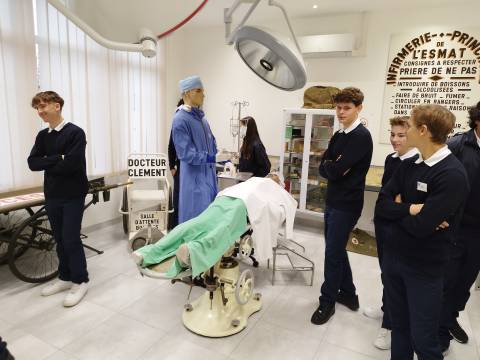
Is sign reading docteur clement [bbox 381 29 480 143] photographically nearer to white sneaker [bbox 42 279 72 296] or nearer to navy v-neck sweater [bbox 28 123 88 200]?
navy v-neck sweater [bbox 28 123 88 200]

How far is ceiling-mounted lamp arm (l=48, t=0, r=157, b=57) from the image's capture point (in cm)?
196

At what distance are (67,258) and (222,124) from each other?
2.87 meters

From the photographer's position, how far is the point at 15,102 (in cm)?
286

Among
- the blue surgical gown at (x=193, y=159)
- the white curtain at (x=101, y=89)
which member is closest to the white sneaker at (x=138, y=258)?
the blue surgical gown at (x=193, y=159)

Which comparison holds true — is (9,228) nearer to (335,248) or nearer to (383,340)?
(335,248)

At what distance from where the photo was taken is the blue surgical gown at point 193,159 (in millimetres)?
2389

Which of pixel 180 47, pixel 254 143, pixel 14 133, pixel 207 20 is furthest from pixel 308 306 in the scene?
pixel 180 47

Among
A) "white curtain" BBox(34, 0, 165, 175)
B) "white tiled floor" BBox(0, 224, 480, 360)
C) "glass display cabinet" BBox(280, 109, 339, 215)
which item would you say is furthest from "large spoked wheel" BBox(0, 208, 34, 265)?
"glass display cabinet" BBox(280, 109, 339, 215)

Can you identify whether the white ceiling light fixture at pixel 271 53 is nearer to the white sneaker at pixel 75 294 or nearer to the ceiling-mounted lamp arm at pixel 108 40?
the ceiling-mounted lamp arm at pixel 108 40

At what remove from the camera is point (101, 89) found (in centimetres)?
364

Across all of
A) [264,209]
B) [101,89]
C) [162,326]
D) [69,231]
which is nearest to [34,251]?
[69,231]

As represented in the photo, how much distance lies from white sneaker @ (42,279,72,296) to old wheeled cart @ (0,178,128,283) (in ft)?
0.51

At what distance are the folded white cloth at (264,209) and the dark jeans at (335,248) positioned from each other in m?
0.26

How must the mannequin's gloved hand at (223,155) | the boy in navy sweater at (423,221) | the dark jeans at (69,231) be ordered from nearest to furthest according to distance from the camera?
the boy in navy sweater at (423,221), the dark jeans at (69,231), the mannequin's gloved hand at (223,155)
